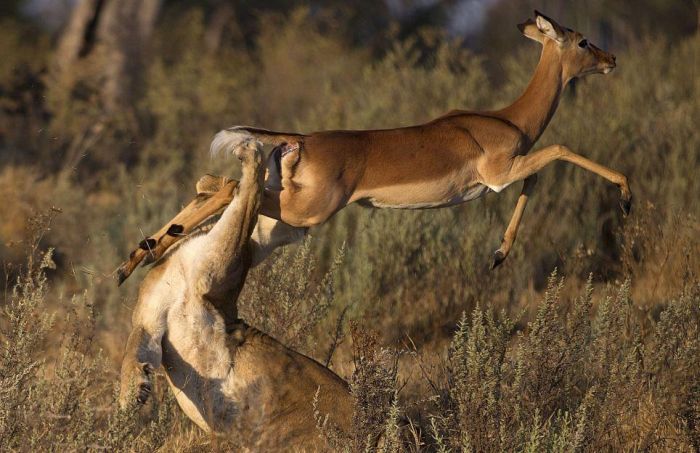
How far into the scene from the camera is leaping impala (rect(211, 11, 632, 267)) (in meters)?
5.68

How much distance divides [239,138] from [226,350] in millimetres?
1073

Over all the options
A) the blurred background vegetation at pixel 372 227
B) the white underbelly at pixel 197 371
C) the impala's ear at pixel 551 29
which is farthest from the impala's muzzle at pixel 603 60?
the white underbelly at pixel 197 371

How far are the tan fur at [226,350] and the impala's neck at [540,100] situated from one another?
2.35 meters

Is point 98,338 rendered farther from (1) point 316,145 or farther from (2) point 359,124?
(2) point 359,124

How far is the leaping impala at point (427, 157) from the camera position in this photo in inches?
224

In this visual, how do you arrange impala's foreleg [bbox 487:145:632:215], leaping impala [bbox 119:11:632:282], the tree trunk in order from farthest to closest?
the tree trunk
impala's foreleg [bbox 487:145:632:215]
leaping impala [bbox 119:11:632:282]

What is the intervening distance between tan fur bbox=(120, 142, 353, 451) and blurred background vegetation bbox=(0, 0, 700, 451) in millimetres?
318

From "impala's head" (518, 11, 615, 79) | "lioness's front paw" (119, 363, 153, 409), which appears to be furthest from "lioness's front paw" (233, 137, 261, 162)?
"impala's head" (518, 11, 615, 79)

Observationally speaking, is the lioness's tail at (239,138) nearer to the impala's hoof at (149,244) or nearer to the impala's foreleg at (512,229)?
the impala's hoof at (149,244)

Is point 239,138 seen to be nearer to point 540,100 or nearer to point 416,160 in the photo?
point 416,160

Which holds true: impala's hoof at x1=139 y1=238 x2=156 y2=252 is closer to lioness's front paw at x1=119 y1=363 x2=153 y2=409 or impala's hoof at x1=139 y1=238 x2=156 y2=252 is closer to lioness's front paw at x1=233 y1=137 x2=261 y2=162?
lioness's front paw at x1=233 y1=137 x2=261 y2=162

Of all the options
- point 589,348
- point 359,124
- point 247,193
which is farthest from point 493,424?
point 359,124

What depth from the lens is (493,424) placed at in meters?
4.79

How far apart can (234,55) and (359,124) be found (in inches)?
359
